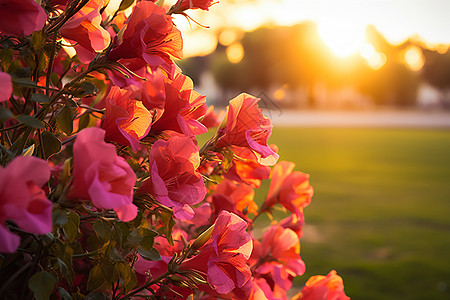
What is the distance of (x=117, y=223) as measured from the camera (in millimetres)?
828

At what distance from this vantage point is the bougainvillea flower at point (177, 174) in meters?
0.85

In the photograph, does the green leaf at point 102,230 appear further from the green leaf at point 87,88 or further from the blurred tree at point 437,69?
the blurred tree at point 437,69

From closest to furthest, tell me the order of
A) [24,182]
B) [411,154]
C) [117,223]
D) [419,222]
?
[24,182]
[117,223]
[419,222]
[411,154]

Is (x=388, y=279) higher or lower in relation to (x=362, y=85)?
higher

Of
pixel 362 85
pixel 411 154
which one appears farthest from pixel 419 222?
pixel 362 85

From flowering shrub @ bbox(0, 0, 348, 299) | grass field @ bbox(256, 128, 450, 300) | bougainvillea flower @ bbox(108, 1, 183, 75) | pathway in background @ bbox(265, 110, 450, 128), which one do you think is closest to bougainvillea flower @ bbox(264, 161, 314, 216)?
flowering shrub @ bbox(0, 0, 348, 299)

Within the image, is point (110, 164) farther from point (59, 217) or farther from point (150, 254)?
point (150, 254)

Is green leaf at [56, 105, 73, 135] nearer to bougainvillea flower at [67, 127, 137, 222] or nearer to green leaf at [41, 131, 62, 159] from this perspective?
green leaf at [41, 131, 62, 159]

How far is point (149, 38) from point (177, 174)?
0.24 meters

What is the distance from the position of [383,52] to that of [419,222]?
5438 cm

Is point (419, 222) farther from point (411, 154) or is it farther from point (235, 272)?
point (411, 154)

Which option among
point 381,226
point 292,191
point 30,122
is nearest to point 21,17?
point 30,122

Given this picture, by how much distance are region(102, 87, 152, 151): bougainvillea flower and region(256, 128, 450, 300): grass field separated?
4583 mm

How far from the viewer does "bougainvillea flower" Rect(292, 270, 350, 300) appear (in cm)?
131
